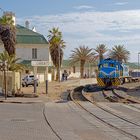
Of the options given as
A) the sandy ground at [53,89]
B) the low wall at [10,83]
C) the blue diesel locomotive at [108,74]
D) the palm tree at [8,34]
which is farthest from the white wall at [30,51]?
the low wall at [10,83]

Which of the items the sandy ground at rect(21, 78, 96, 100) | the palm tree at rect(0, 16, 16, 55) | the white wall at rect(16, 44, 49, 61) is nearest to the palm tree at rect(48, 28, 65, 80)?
the white wall at rect(16, 44, 49, 61)

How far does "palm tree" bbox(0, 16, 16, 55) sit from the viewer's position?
76875 mm

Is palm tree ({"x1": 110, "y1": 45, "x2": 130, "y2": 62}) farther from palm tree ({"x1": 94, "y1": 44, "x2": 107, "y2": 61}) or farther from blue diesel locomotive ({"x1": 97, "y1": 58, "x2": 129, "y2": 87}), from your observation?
blue diesel locomotive ({"x1": 97, "y1": 58, "x2": 129, "y2": 87})

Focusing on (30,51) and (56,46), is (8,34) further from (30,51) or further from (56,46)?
(56,46)

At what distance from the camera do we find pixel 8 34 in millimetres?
77375

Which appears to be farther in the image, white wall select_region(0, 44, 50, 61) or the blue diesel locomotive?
white wall select_region(0, 44, 50, 61)

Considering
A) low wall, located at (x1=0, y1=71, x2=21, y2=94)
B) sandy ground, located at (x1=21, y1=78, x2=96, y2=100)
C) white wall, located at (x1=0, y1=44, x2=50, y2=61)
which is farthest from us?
white wall, located at (x1=0, y1=44, x2=50, y2=61)

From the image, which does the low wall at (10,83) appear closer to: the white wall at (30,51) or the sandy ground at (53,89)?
the sandy ground at (53,89)

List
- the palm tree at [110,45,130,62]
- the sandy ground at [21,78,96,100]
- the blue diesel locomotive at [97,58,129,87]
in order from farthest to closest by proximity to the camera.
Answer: the palm tree at [110,45,130,62]
the blue diesel locomotive at [97,58,129,87]
the sandy ground at [21,78,96,100]

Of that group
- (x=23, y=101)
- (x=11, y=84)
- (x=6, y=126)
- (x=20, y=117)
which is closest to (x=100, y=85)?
(x=11, y=84)

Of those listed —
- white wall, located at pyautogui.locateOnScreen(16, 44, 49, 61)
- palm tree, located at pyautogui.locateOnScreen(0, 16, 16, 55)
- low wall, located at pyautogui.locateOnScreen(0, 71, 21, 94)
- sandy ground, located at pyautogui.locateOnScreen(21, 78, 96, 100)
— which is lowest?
sandy ground, located at pyautogui.locateOnScreen(21, 78, 96, 100)

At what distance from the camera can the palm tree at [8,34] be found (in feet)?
252

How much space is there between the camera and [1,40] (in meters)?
78.9

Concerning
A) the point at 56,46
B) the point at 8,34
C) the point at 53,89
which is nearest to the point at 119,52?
the point at 56,46
